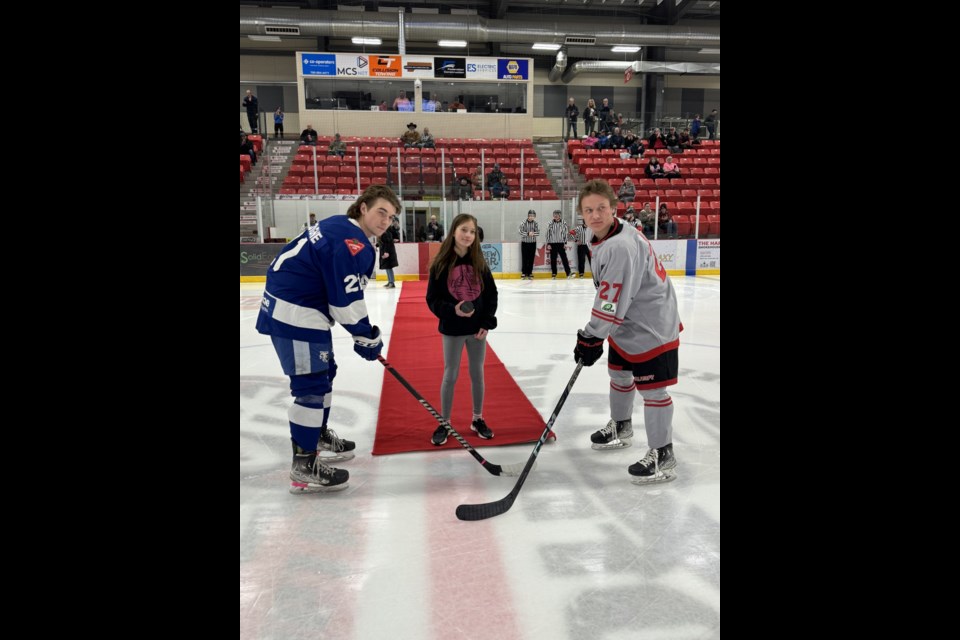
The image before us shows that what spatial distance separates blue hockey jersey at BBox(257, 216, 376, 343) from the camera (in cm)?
236

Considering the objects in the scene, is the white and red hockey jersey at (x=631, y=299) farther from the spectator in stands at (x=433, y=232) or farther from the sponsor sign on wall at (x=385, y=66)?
the sponsor sign on wall at (x=385, y=66)

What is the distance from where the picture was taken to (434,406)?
3.66 m

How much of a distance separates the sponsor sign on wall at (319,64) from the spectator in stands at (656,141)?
9502 millimetres

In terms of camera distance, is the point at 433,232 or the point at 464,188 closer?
the point at 433,232

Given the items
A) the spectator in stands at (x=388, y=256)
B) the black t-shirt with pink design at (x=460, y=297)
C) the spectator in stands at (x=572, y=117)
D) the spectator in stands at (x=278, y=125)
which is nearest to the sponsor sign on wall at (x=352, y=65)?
the spectator in stands at (x=278, y=125)

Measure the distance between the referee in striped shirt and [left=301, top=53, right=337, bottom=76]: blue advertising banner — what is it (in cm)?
948

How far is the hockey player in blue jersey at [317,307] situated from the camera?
2369mm

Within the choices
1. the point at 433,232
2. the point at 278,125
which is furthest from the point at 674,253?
the point at 278,125

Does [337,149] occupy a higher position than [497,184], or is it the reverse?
[337,149]

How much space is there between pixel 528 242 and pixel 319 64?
9692mm

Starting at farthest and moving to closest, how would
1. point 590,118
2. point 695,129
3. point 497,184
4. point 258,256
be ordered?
1. point 695,129
2. point 590,118
3. point 497,184
4. point 258,256

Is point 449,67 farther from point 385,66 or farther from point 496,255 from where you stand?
point 496,255

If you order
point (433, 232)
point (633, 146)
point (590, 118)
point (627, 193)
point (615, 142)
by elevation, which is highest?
point (590, 118)
